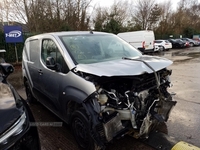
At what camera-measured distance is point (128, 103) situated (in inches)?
96.3

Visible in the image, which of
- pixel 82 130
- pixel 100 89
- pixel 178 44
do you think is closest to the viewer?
pixel 100 89

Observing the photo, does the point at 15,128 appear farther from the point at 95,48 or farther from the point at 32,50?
the point at 32,50

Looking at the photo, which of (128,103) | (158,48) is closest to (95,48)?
(128,103)

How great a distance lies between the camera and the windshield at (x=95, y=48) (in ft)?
9.84

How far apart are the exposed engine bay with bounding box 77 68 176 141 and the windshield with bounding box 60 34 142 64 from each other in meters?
0.54

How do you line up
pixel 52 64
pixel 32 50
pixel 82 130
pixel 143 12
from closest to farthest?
1. pixel 82 130
2. pixel 52 64
3. pixel 32 50
4. pixel 143 12

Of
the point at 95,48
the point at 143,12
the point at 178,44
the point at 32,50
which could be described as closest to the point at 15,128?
the point at 95,48

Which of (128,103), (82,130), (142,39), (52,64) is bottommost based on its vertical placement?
(82,130)

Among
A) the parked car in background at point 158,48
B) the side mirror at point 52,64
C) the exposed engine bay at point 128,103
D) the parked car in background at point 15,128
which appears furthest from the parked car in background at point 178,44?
the parked car in background at point 15,128

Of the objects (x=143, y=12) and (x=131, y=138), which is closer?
(x=131, y=138)

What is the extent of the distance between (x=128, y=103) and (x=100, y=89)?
0.44 m

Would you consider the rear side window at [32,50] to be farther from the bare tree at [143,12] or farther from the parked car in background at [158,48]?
the bare tree at [143,12]

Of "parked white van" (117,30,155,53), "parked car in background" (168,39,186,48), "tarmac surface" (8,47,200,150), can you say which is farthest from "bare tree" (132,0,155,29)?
"tarmac surface" (8,47,200,150)

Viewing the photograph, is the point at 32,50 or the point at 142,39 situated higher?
the point at 142,39
